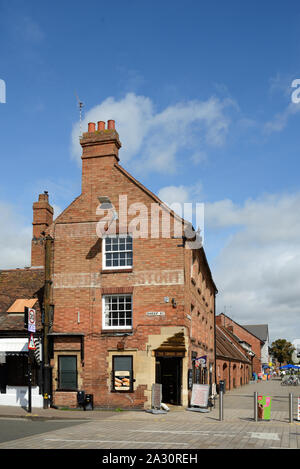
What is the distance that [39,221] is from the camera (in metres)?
31.6

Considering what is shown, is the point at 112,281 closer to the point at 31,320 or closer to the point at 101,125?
the point at 31,320

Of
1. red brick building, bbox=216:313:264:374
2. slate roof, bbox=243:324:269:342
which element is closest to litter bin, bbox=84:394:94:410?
red brick building, bbox=216:313:264:374

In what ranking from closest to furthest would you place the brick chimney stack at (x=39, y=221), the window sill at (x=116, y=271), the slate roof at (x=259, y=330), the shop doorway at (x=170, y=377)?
1. the shop doorway at (x=170, y=377)
2. the window sill at (x=116, y=271)
3. the brick chimney stack at (x=39, y=221)
4. the slate roof at (x=259, y=330)

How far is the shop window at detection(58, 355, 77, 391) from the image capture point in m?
22.9

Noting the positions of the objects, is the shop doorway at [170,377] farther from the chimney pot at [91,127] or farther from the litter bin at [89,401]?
the chimney pot at [91,127]

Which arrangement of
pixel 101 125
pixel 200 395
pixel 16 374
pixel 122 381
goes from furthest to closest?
1. pixel 101 125
2. pixel 16 374
3. pixel 122 381
4. pixel 200 395

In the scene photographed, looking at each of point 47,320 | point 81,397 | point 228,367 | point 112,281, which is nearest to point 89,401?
point 81,397

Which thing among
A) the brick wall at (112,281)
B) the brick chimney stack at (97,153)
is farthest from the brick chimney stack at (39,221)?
the brick chimney stack at (97,153)

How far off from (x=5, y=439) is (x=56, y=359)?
32.8 ft

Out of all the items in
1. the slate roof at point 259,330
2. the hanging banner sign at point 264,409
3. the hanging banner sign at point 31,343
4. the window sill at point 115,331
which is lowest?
the slate roof at point 259,330

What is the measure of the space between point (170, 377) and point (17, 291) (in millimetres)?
9028

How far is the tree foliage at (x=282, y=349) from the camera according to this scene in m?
140

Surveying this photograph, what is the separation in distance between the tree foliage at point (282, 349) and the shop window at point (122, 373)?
125 m

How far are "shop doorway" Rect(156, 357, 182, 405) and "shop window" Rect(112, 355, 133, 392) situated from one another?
4.03 ft
